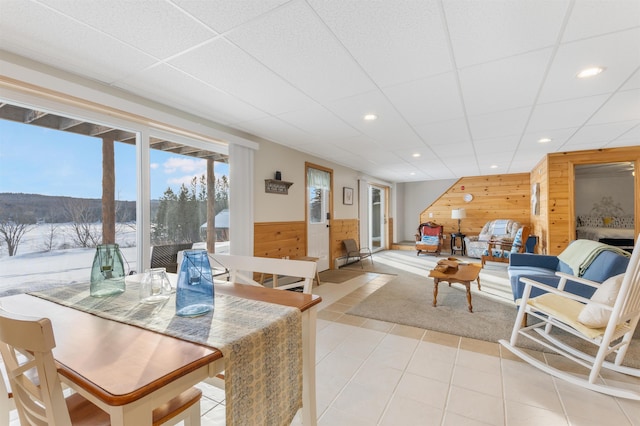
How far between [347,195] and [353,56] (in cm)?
442

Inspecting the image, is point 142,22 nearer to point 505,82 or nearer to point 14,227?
point 14,227

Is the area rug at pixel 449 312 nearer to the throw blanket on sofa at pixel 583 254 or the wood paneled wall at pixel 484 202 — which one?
the throw blanket on sofa at pixel 583 254

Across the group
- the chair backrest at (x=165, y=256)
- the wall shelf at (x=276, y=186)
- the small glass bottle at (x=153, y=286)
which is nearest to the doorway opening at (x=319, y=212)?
the wall shelf at (x=276, y=186)

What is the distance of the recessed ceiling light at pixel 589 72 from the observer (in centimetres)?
203

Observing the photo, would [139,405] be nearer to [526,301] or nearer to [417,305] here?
[526,301]

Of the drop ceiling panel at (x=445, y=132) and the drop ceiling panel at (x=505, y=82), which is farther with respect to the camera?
the drop ceiling panel at (x=445, y=132)

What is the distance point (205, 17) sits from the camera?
148cm

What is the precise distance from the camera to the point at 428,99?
2.54 meters

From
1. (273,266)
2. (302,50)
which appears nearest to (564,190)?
(302,50)

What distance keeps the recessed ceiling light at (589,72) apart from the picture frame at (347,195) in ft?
13.9

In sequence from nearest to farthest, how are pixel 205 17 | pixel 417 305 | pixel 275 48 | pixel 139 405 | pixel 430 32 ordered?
pixel 139 405 < pixel 205 17 < pixel 430 32 < pixel 275 48 < pixel 417 305

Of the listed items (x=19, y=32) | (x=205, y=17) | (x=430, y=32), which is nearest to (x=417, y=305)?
(x=430, y=32)

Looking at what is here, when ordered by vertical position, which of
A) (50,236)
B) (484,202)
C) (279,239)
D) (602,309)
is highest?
(484,202)

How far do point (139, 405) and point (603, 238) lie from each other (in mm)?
8058
